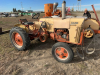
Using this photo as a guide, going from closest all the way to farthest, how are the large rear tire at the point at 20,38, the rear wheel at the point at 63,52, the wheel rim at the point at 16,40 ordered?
the rear wheel at the point at 63,52 < the large rear tire at the point at 20,38 < the wheel rim at the point at 16,40

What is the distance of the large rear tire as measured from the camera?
10.7 ft

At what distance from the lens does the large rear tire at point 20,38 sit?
326 centimetres

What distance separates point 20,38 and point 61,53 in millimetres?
1808

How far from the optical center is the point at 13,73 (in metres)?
2.35

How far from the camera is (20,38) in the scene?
3516 millimetres

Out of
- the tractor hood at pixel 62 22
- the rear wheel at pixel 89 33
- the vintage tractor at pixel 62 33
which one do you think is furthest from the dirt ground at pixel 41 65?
the tractor hood at pixel 62 22

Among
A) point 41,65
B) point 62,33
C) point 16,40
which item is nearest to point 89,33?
point 62,33

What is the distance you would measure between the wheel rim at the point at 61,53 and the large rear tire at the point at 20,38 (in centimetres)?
122

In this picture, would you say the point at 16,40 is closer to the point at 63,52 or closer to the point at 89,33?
the point at 63,52

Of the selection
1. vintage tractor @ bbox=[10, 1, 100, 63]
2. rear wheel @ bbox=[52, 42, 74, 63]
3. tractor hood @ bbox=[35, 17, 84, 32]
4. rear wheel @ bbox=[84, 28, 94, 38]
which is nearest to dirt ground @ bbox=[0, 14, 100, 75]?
rear wheel @ bbox=[52, 42, 74, 63]

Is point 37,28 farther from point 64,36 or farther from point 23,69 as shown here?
point 23,69

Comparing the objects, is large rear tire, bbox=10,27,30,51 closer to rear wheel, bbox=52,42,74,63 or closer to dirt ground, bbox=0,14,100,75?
dirt ground, bbox=0,14,100,75

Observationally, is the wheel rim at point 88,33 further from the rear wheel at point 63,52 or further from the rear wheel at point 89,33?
the rear wheel at point 63,52

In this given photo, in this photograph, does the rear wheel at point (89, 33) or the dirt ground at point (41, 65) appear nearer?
the dirt ground at point (41, 65)
